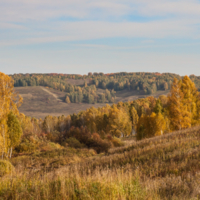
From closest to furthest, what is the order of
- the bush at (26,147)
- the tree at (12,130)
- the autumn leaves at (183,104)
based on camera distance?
the tree at (12,130)
the bush at (26,147)
the autumn leaves at (183,104)

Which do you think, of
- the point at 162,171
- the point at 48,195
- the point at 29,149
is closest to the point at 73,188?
the point at 48,195

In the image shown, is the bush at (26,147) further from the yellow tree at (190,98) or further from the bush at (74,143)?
the yellow tree at (190,98)

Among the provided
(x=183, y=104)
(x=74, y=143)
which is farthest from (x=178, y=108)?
(x=74, y=143)

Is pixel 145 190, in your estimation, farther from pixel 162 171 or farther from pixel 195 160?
pixel 195 160

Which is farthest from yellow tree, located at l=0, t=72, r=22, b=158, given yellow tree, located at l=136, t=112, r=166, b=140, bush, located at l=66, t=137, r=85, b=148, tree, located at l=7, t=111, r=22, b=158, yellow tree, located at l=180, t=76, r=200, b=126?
yellow tree, located at l=180, t=76, r=200, b=126

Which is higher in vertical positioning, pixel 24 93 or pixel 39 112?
pixel 24 93

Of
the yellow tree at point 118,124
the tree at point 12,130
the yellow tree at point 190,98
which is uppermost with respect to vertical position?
the yellow tree at point 190,98

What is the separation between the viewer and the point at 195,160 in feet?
23.5

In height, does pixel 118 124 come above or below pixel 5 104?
below

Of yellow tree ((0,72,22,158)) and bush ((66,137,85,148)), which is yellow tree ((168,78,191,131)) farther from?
yellow tree ((0,72,22,158))

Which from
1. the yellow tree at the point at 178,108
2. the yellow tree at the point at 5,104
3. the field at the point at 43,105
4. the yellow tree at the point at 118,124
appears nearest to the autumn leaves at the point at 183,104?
the yellow tree at the point at 178,108

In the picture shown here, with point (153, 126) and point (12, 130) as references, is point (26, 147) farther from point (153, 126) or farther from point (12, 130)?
point (153, 126)

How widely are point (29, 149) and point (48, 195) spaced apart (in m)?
25.4

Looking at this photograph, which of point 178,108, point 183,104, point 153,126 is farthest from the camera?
point 153,126
